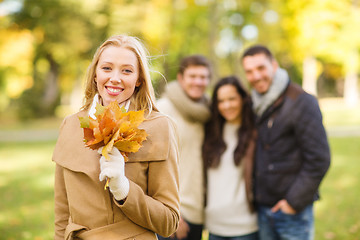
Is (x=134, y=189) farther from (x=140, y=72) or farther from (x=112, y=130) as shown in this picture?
(x=140, y=72)

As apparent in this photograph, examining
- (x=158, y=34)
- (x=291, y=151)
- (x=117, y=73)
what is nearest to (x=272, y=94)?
(x=291, y=151)

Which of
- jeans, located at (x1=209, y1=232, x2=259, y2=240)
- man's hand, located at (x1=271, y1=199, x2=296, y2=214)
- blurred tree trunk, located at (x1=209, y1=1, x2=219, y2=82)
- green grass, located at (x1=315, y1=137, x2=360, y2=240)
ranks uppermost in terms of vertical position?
blurred tree trunk, located at (x1=209, y1=1, x2=219, y2=82)

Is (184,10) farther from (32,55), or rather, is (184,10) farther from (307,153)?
(307,153)

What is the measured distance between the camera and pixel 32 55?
25.5 metres

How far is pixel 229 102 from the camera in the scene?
3488mm

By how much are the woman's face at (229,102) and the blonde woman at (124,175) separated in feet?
4.92

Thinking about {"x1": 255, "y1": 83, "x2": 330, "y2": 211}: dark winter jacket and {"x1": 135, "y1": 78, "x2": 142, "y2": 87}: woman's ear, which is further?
{"x1": 255, "y1": 83, "x2": 330, "y2": 211}: dark winter jacket

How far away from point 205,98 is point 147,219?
7.42 ft

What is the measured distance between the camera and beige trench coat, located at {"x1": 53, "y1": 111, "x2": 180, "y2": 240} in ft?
6.13

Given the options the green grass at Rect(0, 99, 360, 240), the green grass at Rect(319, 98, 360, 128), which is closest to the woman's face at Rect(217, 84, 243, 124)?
the green grass at Rect(0, 99, 360, 240)

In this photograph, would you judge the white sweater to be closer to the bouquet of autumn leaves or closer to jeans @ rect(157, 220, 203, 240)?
jeans @ rect(157, 220, 203, 240)

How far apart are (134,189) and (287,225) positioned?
193 cm

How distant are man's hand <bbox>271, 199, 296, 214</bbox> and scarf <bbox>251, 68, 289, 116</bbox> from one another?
0.83 metres

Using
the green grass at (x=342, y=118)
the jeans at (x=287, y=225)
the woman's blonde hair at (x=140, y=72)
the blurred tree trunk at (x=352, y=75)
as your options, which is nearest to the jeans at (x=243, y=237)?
the jeans at (x=287, y=225)
